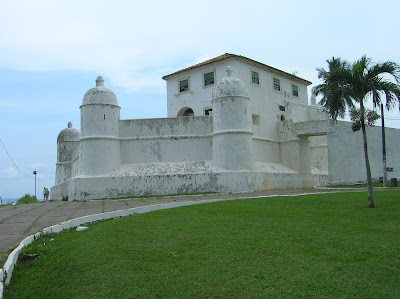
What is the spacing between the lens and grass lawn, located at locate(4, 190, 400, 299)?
4613 mm

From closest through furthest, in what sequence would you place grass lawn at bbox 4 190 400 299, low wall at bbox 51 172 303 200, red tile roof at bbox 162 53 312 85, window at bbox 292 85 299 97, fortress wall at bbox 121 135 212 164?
grass lawn at bbox 4 190 400 299 < low wall at bbox 51 172 303 200 < fortress wall at bbox 121 135 212 164 < red tile roof at bbox 162 53 312 85 < window at bbox 292 85 299 97

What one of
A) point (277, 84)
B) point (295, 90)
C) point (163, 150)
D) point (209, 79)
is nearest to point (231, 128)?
point (163, 150)

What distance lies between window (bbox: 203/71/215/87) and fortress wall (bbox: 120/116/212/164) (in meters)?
3.85

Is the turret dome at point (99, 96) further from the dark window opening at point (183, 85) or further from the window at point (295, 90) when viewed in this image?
the window at point (295, 90)

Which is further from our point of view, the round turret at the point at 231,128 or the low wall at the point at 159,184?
the round turret at the point at 231,128

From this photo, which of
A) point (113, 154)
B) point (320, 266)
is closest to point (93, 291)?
point (320, 266)

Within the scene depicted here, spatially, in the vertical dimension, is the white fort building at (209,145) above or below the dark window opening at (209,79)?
below

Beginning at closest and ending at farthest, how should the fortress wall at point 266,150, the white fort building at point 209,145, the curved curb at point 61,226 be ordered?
the curved curb at point 61,226 → the white fort building at point 209,145 → the fortress wall at point 266,150

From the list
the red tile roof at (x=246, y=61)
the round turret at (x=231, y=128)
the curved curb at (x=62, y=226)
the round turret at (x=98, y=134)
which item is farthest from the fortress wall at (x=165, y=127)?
the curved curb at (x=62, y=226)

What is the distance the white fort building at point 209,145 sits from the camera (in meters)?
18.5

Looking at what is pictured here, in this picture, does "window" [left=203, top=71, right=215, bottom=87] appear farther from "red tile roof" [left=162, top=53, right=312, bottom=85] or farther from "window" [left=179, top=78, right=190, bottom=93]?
"window" [left=179, top=78, right=190, bottom=93]

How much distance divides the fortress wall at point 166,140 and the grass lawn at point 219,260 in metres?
11.2

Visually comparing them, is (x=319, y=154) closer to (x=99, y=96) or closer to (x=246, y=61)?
(x=246, y=61)

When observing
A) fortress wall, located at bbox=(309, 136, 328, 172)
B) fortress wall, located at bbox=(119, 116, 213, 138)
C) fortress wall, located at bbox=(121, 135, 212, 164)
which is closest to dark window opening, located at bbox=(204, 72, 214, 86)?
fortress wall, located at bbox=(119, 116, 213, 138)
